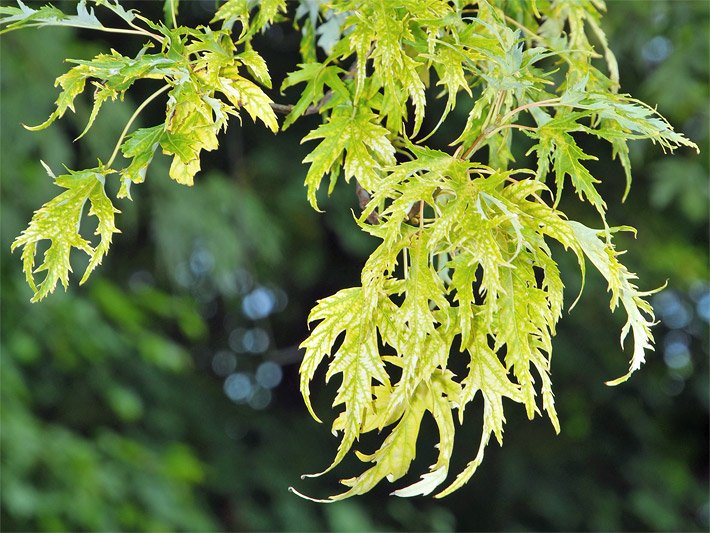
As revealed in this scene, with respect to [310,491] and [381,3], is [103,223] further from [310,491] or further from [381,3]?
[310,491]

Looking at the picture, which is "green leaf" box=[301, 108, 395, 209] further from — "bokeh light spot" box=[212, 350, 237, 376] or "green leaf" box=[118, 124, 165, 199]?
"bokeh light spot" box=[212, 350, 237, 376]

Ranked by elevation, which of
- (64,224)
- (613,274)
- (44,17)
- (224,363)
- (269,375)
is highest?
(44,17)

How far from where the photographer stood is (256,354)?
13.4 feet

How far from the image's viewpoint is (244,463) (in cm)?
383

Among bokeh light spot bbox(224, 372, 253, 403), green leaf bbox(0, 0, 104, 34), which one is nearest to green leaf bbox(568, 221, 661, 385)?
green leaf bbox(0, 0, 104, 34)

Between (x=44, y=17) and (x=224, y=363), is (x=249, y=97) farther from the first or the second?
(x=224, y=363)

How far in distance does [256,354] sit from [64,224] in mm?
3499

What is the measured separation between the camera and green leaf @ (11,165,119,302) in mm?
608

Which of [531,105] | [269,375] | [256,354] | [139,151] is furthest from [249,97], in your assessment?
[269,375]

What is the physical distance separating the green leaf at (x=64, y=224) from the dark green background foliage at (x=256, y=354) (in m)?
2.01

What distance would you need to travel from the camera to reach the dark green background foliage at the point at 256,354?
8.71 feet

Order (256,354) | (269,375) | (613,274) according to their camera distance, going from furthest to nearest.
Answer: (269,375), (256,354), (613,274)

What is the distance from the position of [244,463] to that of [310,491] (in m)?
0.29

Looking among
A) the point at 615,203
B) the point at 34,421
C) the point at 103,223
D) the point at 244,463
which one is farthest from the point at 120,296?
the point at 103,223
